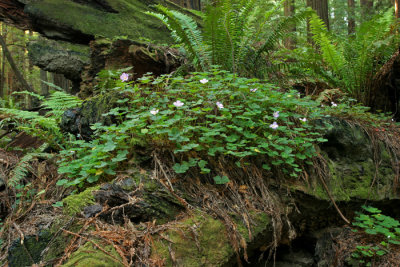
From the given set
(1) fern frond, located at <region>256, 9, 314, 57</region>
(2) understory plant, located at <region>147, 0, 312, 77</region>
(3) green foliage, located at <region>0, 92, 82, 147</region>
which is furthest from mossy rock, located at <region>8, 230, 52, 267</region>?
(1) fern frond, located at <region>256, 9, 314, 57</region>

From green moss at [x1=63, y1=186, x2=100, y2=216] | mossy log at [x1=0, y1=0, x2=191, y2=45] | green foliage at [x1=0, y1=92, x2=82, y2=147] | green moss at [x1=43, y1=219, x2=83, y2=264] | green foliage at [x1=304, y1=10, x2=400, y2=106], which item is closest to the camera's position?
green moss at [x1=43, y1=219, x2=83, y2=264]

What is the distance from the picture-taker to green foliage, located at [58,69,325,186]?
1.96 m

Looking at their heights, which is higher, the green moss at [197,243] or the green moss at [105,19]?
the green moss at [105,19]

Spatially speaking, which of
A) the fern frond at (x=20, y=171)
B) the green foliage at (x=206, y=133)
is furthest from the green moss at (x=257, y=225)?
the fern frond at (x=20, y=171)

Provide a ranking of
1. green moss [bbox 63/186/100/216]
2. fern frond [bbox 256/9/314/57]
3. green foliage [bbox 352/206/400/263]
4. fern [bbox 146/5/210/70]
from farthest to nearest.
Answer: fern frond [bbox 256/9/314/57], fern [bbox 146/5/210/70], green foliage [bbox 352/206/400/263], green moss [bbox 63/186/100/216]

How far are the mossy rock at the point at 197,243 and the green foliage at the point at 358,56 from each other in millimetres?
3169

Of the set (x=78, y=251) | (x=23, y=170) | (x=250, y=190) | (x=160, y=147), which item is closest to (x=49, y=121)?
(x=23, y=170)

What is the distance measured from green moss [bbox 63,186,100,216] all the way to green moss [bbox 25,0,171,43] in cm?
373

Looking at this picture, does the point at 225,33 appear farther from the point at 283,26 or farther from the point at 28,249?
the point at 28,249

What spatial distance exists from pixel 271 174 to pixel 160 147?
946mm

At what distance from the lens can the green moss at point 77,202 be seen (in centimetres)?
170

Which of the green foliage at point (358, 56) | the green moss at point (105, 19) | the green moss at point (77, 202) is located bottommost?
the green moss at point (77, 202)

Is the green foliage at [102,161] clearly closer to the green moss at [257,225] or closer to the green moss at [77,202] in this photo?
the green moss at [77,202]

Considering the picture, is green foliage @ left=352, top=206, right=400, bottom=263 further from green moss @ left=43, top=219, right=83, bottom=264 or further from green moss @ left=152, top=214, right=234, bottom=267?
green moss @ left=43, top=219, right=83, bottom=264
